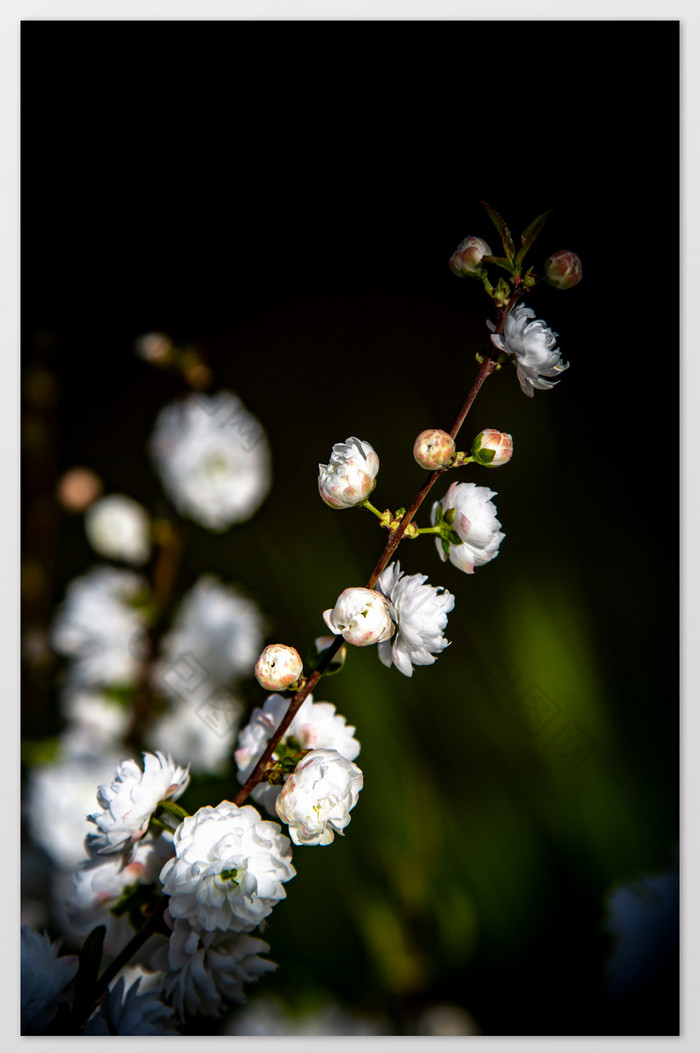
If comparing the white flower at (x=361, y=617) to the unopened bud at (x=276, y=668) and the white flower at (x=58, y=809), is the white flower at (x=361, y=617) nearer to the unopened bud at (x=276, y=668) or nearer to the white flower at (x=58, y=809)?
the unopened bud at (x=276, y=668)

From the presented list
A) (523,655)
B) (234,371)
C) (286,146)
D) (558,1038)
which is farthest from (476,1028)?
(286,146)

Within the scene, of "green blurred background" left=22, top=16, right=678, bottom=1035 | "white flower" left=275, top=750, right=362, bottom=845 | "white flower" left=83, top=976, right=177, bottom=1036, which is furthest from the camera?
"green blurred background" left=22, top=16, right=678, bottom=1035

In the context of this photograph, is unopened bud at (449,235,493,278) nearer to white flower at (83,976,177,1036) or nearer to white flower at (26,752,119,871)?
white flower at (83,976,177,1036)

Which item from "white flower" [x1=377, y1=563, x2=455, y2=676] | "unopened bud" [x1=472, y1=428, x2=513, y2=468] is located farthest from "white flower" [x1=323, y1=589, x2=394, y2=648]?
"unopened bud" [x1=472, y1=428, x2=513, y2=468]

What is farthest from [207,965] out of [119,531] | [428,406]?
[428,406]

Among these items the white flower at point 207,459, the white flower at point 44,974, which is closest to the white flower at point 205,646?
the white flower at point 207,459

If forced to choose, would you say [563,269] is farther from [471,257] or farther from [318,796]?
[318,796]
